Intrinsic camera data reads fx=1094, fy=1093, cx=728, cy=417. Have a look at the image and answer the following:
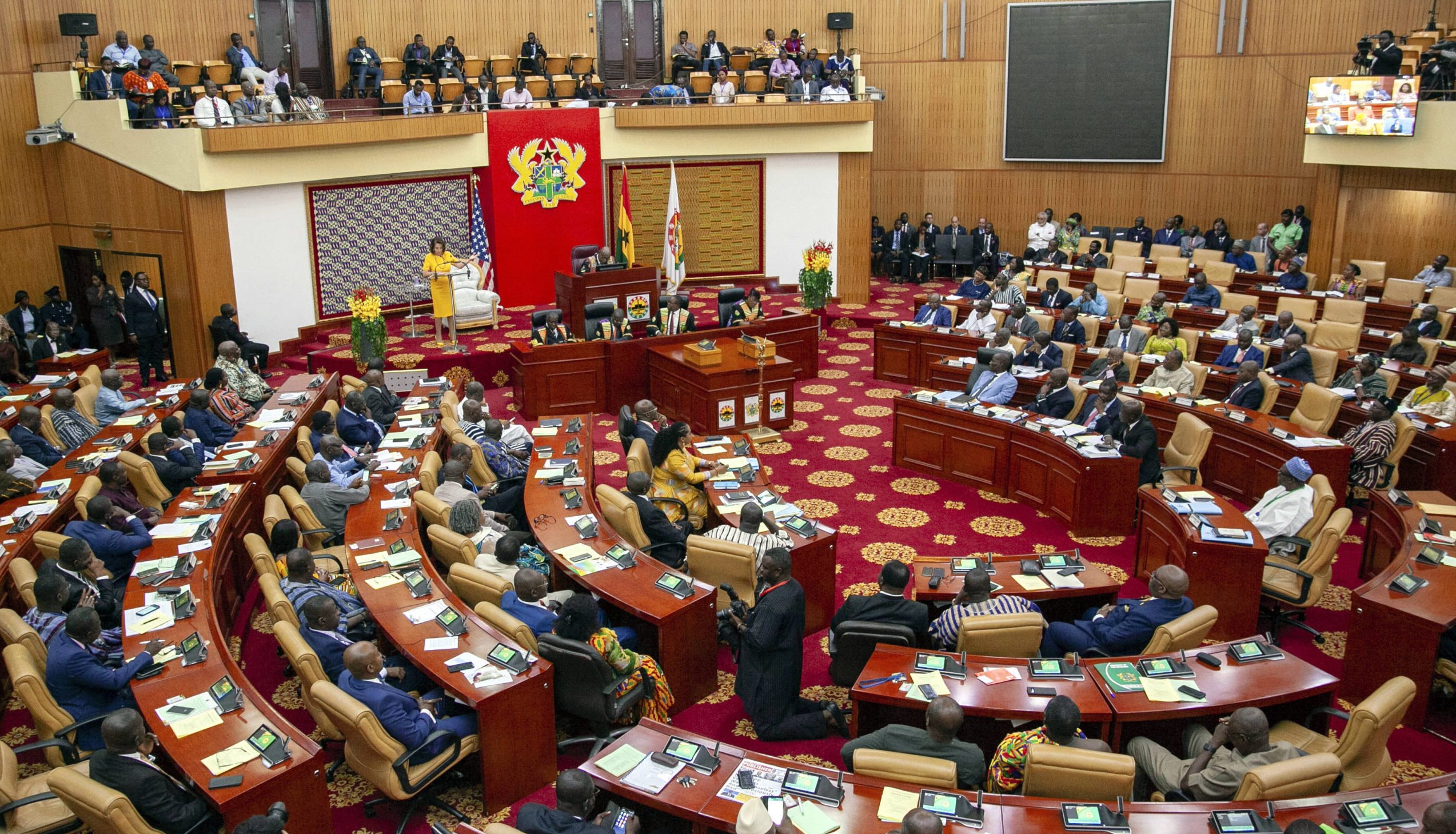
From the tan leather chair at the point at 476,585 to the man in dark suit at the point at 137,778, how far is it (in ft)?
6.96

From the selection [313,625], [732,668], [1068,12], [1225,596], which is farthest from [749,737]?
[1068,12]

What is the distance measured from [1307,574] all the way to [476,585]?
5682 millimetres

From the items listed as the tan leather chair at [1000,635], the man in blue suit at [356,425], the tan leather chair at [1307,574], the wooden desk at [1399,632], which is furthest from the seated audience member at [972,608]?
the man in blue suit at [356,425]

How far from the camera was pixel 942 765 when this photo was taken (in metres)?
5.02

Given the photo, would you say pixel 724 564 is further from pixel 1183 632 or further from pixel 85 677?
pixel 85 677

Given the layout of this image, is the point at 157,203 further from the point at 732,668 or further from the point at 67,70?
the point at 732,668

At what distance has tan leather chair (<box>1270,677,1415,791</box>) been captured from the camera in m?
5.25

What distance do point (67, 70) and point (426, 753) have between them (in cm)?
1421

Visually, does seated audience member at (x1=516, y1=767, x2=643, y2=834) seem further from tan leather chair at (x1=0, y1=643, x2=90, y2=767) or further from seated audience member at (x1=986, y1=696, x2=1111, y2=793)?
tan leather chair at (x1=0, y1=643, x2=90, y2=767)

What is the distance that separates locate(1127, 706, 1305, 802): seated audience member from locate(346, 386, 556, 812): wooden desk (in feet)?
10.2

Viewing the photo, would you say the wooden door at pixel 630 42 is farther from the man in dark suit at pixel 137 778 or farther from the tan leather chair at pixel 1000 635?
the man in dark suit at pixel 137 778

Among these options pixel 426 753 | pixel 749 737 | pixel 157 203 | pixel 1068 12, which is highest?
pixel 1068 12

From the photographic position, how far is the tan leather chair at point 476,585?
273 inches

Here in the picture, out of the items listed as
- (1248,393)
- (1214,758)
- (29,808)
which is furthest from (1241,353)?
(29,808)
